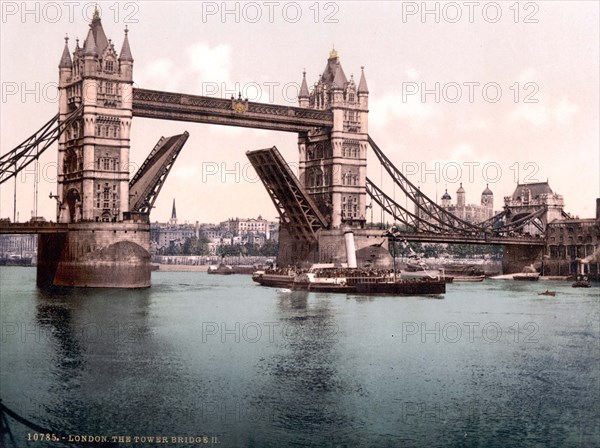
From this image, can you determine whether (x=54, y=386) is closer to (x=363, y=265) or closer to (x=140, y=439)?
(x=140, y=439)

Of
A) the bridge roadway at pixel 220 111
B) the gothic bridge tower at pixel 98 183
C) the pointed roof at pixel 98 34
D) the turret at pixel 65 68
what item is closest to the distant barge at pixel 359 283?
the gothic bridge tower at pixel 98 183

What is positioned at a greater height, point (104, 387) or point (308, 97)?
point (308, 97)

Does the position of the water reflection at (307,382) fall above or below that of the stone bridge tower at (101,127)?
below

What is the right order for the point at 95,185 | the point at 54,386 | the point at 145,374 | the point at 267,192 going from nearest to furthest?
the point at 54,386
the point at 145,374
the point at 95,185
the point at 267,192

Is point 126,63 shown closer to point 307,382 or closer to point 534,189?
point 307,382

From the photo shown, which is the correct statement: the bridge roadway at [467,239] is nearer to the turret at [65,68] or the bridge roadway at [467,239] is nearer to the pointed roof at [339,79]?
the pointed roof at [339,79]

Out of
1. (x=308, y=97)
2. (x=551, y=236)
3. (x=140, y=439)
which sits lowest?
(x=140, y=439)

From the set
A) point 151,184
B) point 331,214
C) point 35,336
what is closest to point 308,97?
point 331,214
